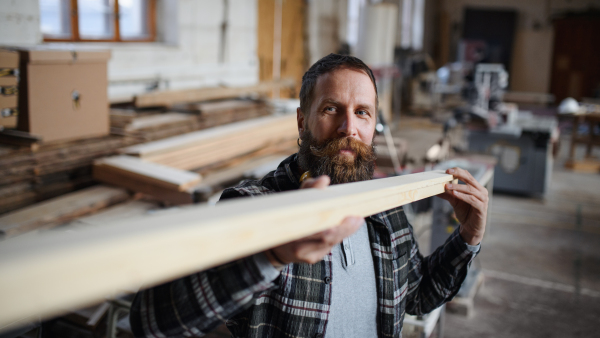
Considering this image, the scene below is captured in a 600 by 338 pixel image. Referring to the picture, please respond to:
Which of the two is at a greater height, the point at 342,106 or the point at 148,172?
the point at 342,106

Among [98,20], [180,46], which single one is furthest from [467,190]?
[180,46]

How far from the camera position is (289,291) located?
3.67 feet

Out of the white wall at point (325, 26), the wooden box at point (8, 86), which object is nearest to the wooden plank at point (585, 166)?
the white wall at point (325, 26)

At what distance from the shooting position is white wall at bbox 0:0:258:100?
3344mm

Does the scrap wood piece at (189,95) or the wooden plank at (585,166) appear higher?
the scrap wood piece at (189,95)

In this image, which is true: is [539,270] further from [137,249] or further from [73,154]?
[137,249]

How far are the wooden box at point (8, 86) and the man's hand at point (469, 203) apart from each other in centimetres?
248

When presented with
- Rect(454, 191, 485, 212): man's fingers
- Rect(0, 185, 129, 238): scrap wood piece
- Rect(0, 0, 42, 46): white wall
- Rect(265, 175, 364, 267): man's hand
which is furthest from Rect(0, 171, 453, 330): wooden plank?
Rect(0, 0, 42, 46): white wall

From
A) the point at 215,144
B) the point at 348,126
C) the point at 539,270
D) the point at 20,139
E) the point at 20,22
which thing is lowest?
the point at 539,270

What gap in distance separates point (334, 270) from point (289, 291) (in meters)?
0.14

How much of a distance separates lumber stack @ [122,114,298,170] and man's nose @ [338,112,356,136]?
2352 millimetres

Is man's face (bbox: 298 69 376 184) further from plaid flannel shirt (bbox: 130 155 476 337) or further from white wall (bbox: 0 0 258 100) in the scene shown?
white wall (bbox: 0 0 258 100)

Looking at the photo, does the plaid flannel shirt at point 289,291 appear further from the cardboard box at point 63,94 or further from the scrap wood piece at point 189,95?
the scrap wood piece at point 189,95

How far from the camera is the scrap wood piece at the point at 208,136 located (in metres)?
3.34
